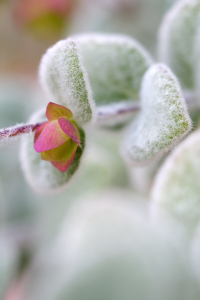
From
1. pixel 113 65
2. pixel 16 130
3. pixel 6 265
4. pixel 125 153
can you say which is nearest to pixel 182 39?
pixel 113 65

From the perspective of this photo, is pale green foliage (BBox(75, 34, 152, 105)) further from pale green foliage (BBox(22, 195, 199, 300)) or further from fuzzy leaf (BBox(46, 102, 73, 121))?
pale green foliage (BBox(22, 195, 199, 300))

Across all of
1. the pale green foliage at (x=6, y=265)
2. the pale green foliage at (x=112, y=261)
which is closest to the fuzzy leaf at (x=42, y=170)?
the pale green foliage at (x=112, y=261)

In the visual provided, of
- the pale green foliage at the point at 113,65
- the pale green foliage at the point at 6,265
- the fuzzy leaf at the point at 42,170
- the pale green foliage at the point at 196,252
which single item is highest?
the pale green foliage at the point at 113,65

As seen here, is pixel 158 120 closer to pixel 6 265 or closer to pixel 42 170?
pixel 42 170

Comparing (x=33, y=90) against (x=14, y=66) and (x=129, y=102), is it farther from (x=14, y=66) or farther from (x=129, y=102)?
(x=129, y=102)

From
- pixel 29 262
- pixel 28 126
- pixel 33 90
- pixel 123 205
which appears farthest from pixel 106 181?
pixel 28 126

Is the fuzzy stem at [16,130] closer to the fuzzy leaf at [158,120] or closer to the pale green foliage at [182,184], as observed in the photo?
the fuzzy leaf at [158,120]

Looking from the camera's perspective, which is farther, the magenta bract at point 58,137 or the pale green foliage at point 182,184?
the pale green foliage at point 182,184
